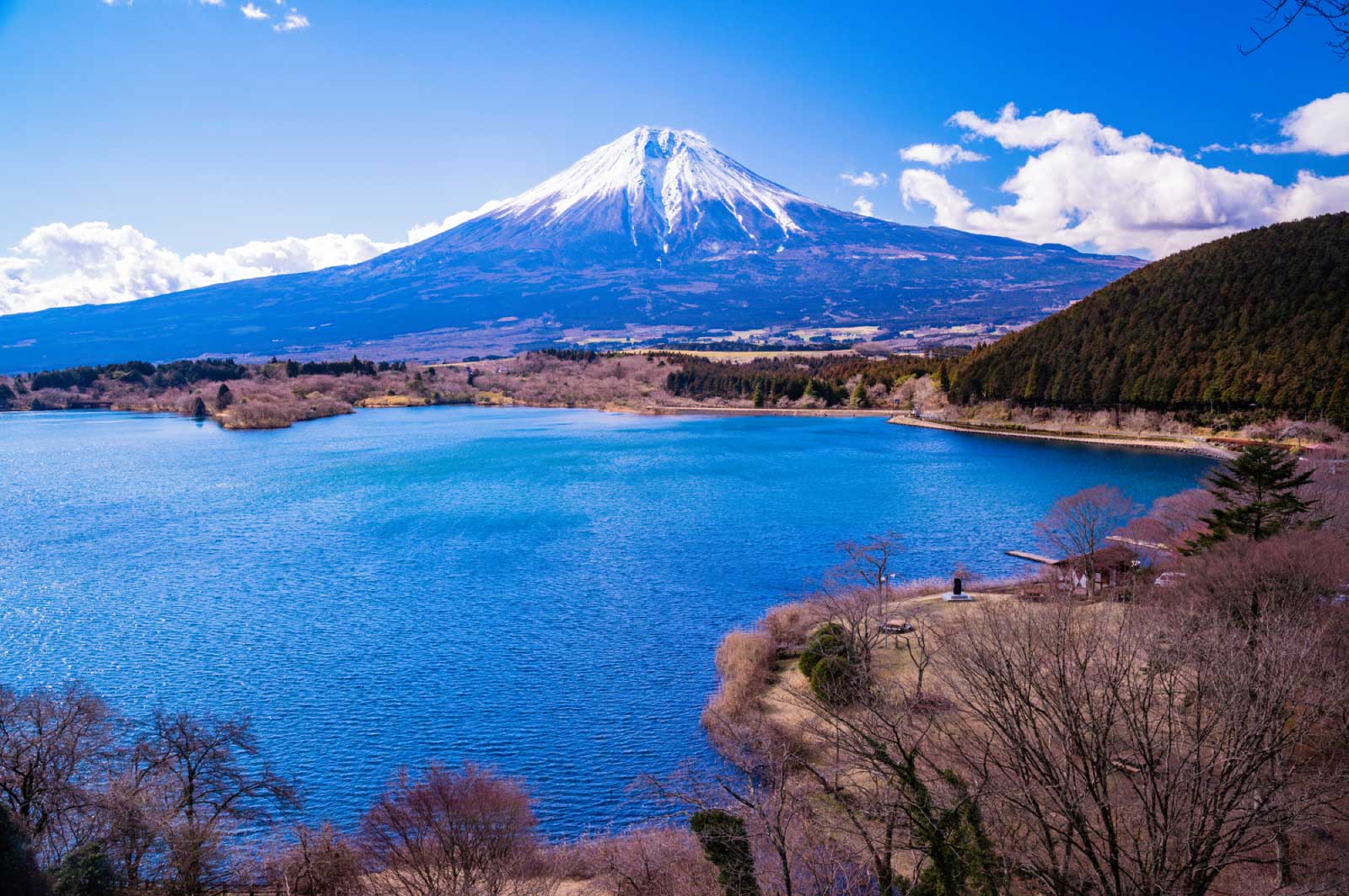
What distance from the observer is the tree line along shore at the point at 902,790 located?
6.04 meters

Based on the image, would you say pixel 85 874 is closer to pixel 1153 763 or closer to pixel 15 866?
pixel 15 866

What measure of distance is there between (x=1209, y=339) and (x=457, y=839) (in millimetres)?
50119

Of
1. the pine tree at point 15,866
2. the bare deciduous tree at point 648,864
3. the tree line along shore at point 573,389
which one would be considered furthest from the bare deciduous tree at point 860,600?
the tree line along shore at point 573,389

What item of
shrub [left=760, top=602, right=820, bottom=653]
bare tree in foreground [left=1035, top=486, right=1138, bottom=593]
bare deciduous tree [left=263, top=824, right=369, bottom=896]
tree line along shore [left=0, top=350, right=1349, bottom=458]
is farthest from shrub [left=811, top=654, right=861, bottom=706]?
tree line along shore [left=0, top=350, right=1349, bottom=458]

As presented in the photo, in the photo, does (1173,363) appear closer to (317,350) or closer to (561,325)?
(561,325)

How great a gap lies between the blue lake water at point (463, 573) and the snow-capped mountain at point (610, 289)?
10381 cm

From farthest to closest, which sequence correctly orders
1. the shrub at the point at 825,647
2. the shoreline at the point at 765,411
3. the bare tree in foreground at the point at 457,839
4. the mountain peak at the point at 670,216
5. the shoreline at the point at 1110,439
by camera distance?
the mountain peak at the point at 670,216
the shoreline at the point at 765,411
the shoreline at the point at 1110,439
the shrub at the point at 825,647
the bare tree in foreground at the point at 457,839

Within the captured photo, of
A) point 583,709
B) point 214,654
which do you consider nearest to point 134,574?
point 214,654

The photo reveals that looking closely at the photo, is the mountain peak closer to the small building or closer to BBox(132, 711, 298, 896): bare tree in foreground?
the small building

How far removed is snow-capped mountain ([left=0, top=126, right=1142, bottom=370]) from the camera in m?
150

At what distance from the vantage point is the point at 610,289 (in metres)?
170

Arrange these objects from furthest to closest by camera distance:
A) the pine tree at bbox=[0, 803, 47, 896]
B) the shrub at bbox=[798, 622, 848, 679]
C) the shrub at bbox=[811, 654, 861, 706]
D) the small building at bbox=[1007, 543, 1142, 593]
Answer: the small building at bbox=[1007, 543, 1142, 593]
the shrub at bbox=[798, 622, 848, 679]
the shrub at bbox=[811, 654, 861, 706]
the pine tree at bbox=[0, 803, 47, 896]

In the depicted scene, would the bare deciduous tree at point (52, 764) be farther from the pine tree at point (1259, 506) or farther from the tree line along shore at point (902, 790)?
the pine tree at point (1259, 506)

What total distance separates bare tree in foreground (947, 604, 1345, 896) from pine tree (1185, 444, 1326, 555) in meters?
7.06
